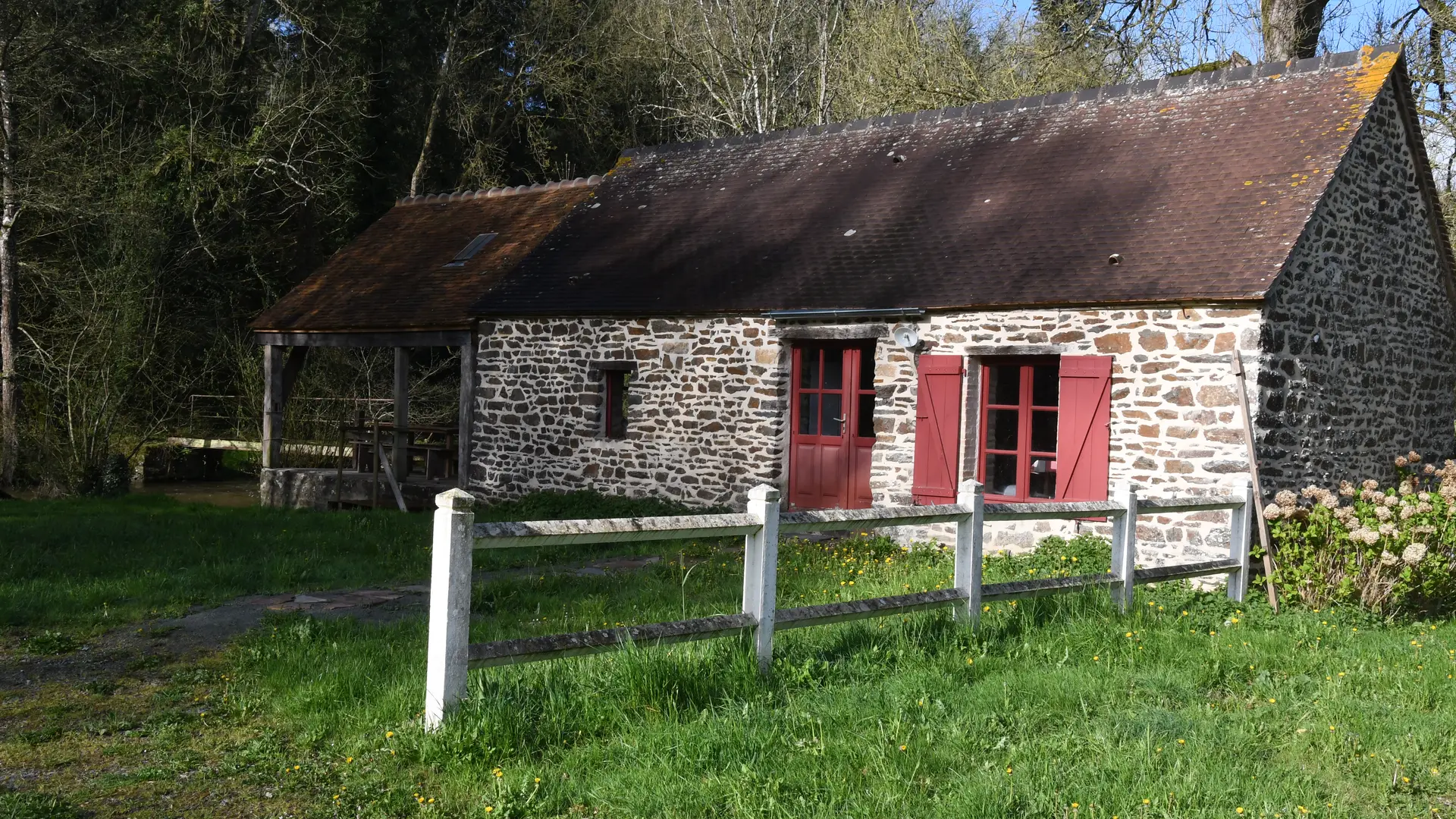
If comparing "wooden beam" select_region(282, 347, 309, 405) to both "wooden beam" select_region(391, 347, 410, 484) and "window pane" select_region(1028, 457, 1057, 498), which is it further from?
"window pane" select_region(1028, 457, 1057, 498)

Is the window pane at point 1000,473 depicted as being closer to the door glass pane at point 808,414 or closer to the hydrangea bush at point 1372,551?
the door glass pane at point 808,414

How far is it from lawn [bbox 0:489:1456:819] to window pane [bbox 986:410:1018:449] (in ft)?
15.8

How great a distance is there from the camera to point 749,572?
5520mm

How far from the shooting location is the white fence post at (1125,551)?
7.34 m

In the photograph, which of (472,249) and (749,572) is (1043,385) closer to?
(749,572)

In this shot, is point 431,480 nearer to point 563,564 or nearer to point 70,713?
point 563,564

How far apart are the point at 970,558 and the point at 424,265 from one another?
13095 mm

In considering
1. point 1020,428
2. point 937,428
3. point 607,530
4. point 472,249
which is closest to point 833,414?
point 937,428

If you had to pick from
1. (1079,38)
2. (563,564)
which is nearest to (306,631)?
(563,564)

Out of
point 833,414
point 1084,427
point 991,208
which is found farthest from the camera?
point 833,414

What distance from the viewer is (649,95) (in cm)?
2661

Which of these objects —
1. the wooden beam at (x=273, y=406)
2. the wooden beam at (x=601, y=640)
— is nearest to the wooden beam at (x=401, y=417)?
the wooden beam at (x=273, y=406)

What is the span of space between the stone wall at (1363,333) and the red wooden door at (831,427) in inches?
158

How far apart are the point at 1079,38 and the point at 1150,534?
9.09 metres
